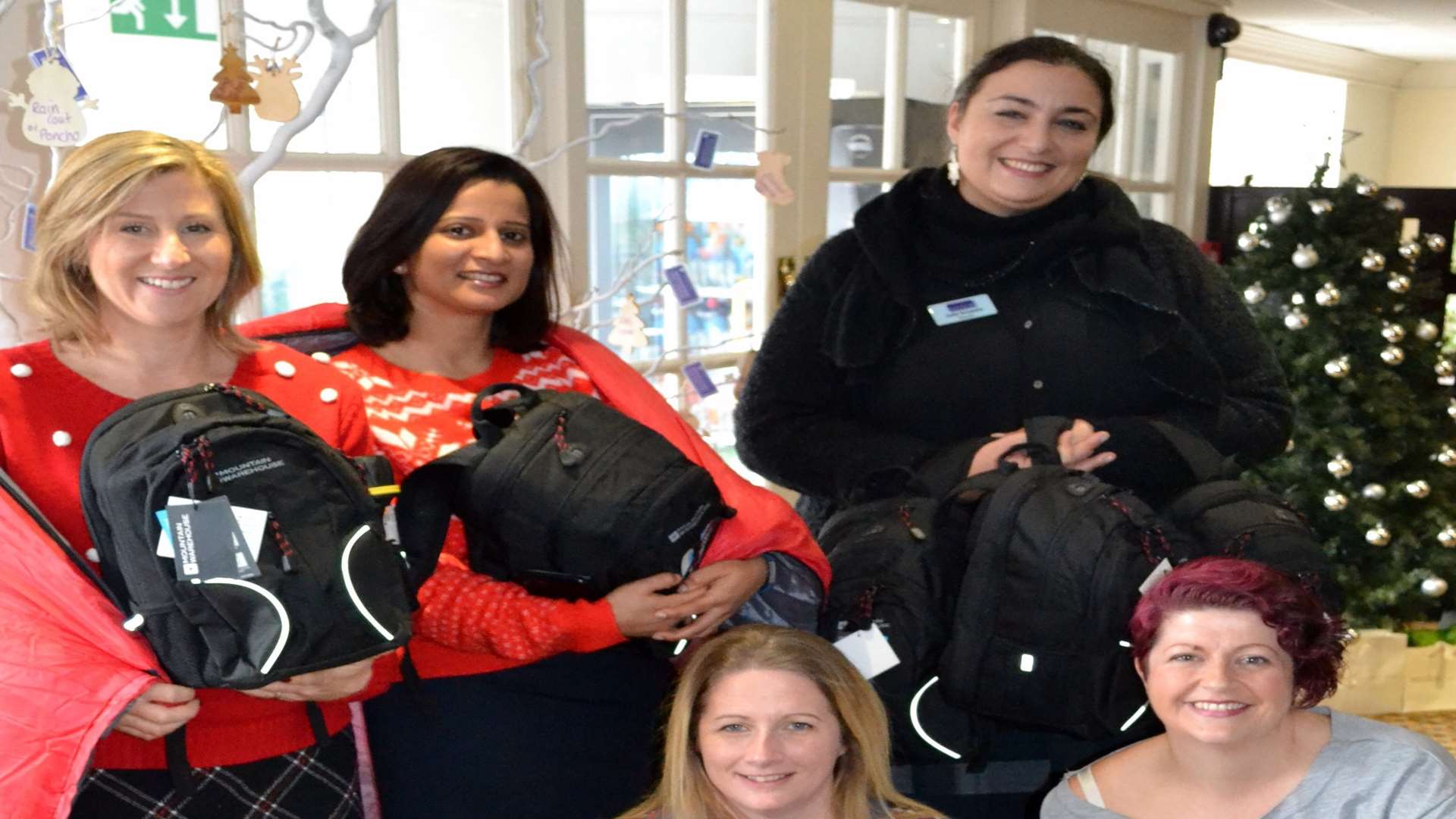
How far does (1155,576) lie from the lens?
60.0 inches

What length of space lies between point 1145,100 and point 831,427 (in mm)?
3196

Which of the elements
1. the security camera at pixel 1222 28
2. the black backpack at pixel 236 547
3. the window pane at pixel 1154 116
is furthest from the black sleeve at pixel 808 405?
the security camera at pixel 1222 28

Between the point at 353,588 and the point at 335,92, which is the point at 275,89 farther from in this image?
the point at 353,588

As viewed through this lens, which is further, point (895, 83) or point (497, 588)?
point (895, 83)

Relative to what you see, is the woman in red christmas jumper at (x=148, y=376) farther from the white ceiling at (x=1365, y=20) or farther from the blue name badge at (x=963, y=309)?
the white ceiling at (x=1365, y=20)

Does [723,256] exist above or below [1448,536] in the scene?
above

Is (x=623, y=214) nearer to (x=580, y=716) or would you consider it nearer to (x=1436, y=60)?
(x=580, y=716)

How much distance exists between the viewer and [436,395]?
1.54m

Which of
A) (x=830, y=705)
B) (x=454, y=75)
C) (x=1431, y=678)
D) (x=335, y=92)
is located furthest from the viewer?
(x=1431, y=678)

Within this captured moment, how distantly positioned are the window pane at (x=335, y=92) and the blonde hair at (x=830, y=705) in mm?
1178

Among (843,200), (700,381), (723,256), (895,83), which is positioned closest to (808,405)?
(700,381)

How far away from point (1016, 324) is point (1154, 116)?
3182 millimetres

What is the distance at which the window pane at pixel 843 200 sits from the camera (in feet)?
11.3

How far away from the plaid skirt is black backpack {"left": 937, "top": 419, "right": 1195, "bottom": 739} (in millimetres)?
694
